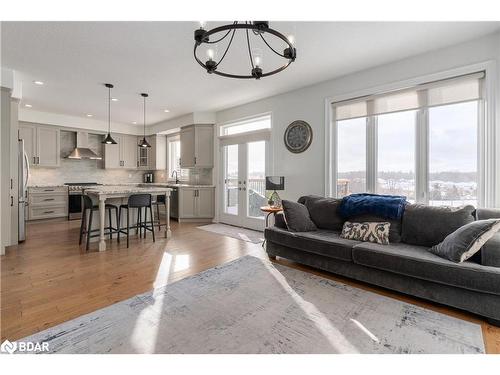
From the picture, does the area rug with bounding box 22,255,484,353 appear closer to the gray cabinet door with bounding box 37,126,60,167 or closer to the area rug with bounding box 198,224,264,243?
the area rug with bounding box 198,224,264,243

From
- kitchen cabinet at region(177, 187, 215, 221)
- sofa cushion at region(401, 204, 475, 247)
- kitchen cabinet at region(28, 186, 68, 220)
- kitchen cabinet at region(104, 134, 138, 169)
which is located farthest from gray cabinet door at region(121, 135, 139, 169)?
sofa cushion at region(401, 204, 475, 247)

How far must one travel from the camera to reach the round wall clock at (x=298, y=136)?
448cm

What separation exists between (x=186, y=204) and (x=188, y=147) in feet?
4.90

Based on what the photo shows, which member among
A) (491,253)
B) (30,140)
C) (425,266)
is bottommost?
(425,266)

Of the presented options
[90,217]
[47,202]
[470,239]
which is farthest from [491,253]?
[47,202]

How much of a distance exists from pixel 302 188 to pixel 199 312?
3.01 m

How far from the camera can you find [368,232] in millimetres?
2930

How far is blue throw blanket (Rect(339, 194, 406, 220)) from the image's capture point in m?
3.00

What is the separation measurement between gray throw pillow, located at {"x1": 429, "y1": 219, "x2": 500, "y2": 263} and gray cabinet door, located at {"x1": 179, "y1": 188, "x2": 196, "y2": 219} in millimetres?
5275

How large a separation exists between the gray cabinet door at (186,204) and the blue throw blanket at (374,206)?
4.04 metres

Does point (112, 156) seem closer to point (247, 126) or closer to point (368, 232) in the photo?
point (247, 126)

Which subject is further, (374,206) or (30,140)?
(30,140)

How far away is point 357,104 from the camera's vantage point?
12.7ft
